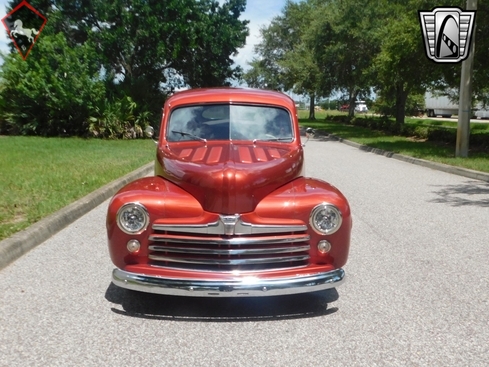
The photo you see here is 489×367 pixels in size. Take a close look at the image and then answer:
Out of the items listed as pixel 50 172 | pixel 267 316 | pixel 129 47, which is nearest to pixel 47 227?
pixel 267 316

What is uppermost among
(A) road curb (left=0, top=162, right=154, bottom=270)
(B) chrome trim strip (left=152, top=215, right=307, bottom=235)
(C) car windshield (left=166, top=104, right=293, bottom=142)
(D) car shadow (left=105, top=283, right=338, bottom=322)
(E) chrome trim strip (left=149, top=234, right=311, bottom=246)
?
(C) car windshield (left=166, top=104, right=293, bottom=142)

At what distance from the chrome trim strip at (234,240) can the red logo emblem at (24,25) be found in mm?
22521

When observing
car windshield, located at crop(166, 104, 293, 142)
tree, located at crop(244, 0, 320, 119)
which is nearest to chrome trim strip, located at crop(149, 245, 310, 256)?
car windshield, located at crop(166, 104, 293, 142)

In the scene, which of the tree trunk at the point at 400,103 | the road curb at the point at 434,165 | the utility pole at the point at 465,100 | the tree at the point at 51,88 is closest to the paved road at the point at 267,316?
the road curb at the point at 434,165

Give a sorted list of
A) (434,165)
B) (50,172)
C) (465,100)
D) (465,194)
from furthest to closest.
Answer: (465,100)
(434,165)
(50,172)
(465,194)

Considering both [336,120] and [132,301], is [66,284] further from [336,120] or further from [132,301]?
[336,120]

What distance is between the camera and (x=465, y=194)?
36.5ft

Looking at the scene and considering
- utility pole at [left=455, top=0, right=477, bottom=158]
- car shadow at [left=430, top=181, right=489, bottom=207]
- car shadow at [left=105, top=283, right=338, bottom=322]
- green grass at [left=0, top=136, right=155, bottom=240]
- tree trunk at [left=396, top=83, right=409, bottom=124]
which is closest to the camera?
car shadow at [left=105, top=283, right=338, bottom=322]

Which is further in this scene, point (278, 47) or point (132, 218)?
point (278, 47)

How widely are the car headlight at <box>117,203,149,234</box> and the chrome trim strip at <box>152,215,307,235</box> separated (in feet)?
0.35

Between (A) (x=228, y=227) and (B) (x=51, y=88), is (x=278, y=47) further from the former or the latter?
(A) (x=228, y=227)

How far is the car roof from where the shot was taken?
6141 mm

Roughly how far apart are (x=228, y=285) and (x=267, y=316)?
0.58 meters

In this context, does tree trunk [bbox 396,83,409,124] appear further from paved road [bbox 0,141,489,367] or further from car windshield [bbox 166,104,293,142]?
car windshield [bbox 166,104,293,142]
